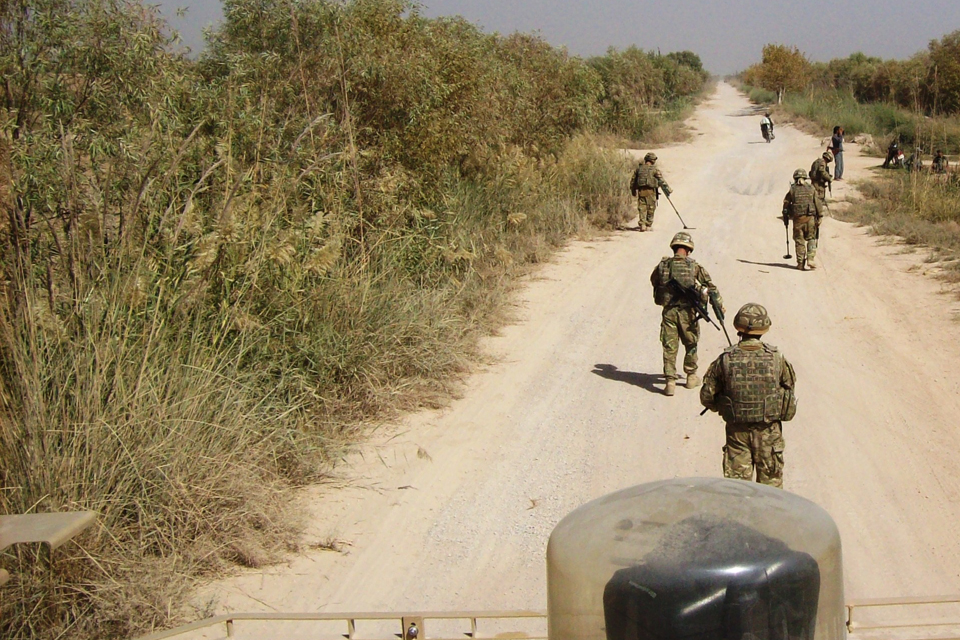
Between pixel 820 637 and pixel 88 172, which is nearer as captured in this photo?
pixel 820 637

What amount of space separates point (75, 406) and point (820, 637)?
14.6 feet

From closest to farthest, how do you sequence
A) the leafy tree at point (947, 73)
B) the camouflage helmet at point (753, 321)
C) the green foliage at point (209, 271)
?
the green foliage at point (209, 271)
the camouflage helmet at point (753, 321)
the leafy tree at point (947, 73)

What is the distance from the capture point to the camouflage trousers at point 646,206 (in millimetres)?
16469

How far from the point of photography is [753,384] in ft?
18.8

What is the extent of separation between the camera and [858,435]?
7.85 m

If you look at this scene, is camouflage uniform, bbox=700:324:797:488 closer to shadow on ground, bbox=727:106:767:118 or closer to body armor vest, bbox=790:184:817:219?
body armor vest, bbox=790:184:817:219

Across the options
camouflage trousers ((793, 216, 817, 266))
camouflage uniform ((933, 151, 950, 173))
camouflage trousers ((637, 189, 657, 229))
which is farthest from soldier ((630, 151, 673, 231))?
camouflage uniform ((933, 151, 950, 173))

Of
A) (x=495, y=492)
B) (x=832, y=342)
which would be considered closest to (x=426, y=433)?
(x=495, y=492)

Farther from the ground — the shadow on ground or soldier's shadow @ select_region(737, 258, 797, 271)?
the shadow on ground

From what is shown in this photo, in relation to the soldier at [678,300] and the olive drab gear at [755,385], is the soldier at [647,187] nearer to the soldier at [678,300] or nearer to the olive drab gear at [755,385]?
the soldier at [678,300]

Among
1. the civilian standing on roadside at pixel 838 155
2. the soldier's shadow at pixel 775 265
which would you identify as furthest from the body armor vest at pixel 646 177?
the civilian standing on roadside at pixel 838 155

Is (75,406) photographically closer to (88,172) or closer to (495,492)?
(88,172)

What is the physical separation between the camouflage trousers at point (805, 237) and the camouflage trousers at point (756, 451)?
27.7 feet

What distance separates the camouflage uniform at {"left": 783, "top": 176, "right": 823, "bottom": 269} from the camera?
1362cm
